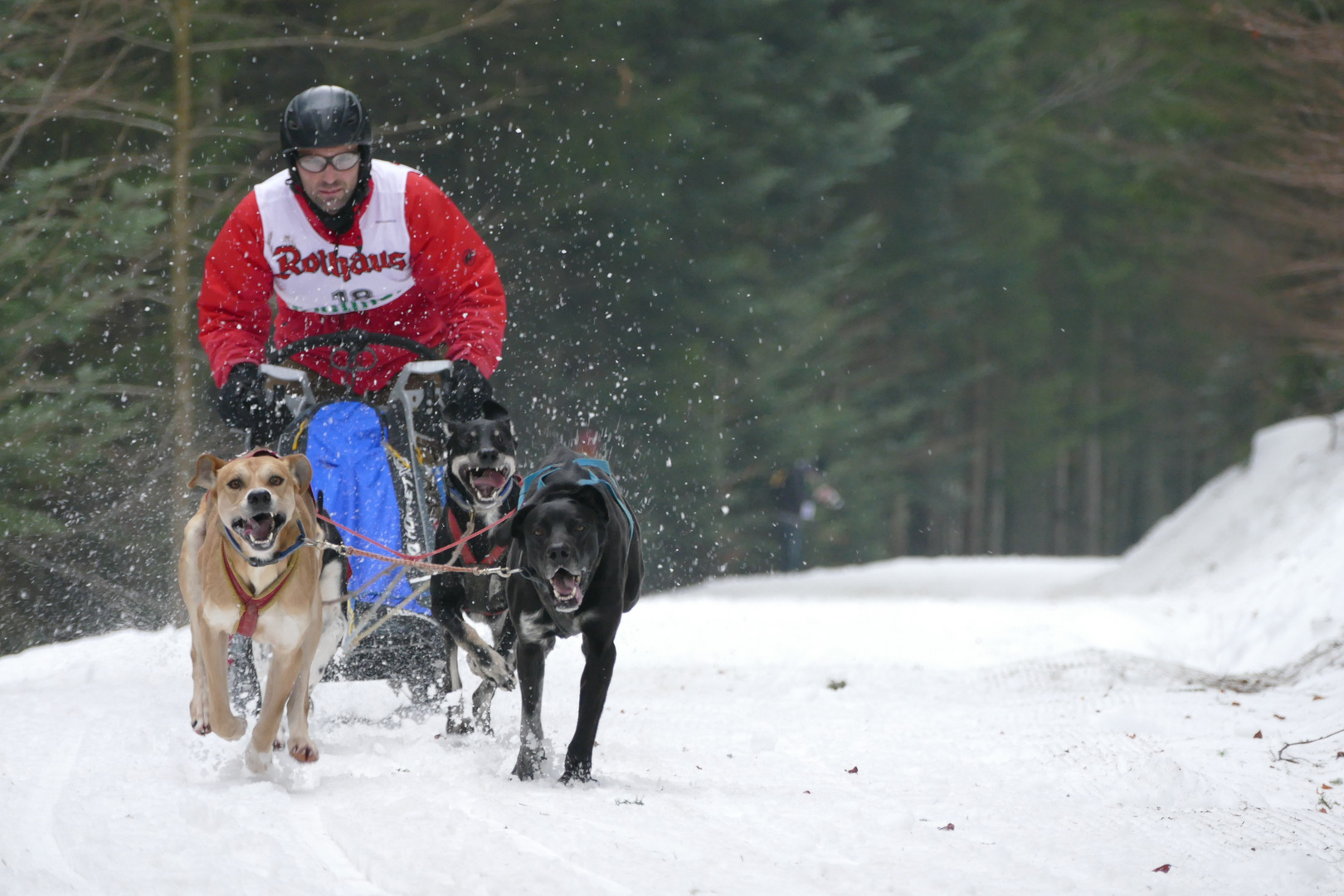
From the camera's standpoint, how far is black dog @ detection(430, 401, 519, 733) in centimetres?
568

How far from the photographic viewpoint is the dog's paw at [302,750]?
5094 millimetres

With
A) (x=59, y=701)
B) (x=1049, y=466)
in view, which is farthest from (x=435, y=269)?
(x=1049, y=466)

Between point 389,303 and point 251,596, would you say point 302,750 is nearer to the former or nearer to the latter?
point 251,596

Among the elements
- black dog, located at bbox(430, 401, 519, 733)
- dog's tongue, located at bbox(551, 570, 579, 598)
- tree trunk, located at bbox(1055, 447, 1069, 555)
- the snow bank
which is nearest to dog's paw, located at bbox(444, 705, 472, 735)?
black dog, located at bbox(430, 401, 519, 733)

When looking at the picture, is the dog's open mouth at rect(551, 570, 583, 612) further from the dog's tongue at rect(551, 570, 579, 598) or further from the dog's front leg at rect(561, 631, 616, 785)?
the dog's front leg at rect(561, 631, 616, 785)

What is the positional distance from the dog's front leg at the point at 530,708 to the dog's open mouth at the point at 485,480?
2.34 ft

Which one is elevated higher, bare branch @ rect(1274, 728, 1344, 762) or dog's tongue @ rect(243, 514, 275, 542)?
dog's tongue @ rect(243, 514, 275, 542)

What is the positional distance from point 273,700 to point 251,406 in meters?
1.25

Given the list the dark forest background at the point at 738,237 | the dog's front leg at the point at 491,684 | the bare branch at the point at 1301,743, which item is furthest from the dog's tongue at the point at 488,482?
the dark forest background at the point at 738,237

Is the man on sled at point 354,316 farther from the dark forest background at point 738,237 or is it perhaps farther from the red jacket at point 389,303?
the dark forest background at point 738,237

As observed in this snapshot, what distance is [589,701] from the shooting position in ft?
17.1

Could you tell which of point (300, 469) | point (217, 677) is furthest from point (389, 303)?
point (217, 677)

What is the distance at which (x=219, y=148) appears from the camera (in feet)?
45.1

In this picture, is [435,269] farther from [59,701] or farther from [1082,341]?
[1082,341]
